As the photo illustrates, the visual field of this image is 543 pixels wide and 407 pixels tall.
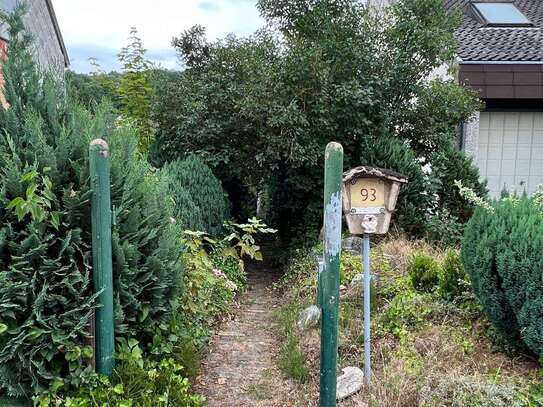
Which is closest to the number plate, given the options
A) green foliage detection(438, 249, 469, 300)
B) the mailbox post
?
the mailbox post

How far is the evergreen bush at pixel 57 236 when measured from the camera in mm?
2324

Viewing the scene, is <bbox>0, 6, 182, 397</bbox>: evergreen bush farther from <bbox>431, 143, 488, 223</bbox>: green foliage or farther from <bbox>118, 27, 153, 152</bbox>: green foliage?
<bbox>118, 27, 153, 152</bbox>: green foliage

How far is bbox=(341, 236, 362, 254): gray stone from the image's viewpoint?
591 cm

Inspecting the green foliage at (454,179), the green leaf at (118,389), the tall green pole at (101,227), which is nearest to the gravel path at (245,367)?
the green leaf at (118,389)

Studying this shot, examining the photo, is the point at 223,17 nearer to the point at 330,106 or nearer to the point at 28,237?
the point at 330,106

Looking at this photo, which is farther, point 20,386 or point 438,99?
point 438,99

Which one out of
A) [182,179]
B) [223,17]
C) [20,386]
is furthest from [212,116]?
[20,386]

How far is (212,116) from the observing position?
7254mm

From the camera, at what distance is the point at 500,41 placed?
9.02 meters

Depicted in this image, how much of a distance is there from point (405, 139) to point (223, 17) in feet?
13.4

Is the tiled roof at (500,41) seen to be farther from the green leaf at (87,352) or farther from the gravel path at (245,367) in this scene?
the green leaf at (87,352)

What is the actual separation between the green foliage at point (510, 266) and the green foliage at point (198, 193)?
121 inches

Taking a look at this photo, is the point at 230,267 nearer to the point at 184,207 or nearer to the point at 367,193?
the point at 184,207

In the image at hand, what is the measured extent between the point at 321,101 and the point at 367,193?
3.27 m
